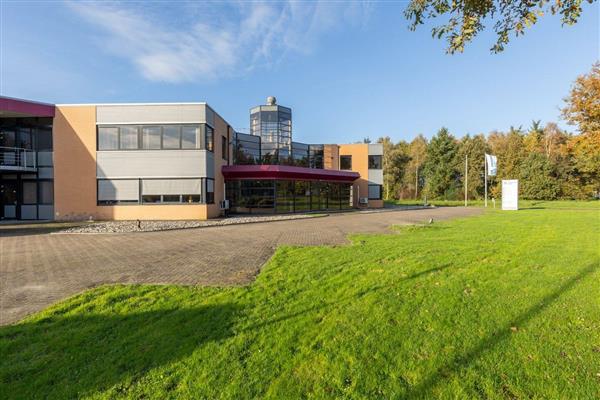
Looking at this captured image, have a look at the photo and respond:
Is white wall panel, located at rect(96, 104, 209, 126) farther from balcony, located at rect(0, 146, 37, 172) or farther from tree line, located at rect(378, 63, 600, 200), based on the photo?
tree line, located at rect(378, 63, 600, 200)

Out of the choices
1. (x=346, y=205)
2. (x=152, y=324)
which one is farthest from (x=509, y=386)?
(x=346, y=205)

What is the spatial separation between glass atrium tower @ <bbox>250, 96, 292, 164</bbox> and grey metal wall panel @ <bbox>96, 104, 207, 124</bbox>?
37.0 feet

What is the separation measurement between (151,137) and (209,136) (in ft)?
12.6

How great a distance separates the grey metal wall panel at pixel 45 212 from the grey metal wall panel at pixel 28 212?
1.15ft

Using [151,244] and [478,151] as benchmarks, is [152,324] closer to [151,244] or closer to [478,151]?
[151,244]

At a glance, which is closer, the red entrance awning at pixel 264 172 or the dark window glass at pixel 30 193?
the dark window glass at pixel 30 193

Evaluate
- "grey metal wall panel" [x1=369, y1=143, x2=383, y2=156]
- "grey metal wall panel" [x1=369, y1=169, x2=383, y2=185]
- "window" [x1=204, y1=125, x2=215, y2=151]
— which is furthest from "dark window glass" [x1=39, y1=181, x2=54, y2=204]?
"grey metal wall panel" [x1=369, y1=143, x2=383, y2=156]

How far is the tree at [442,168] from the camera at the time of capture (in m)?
58.2

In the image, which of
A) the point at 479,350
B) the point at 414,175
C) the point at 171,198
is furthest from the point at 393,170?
the point at 479,350

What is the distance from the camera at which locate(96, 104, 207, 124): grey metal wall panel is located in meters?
20.7

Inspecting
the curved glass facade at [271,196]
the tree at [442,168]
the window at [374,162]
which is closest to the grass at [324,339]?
the curved glass facade at [271,196]

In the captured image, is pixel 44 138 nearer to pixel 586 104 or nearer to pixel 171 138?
pixel 171 138

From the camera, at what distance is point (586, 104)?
2314 centimetres

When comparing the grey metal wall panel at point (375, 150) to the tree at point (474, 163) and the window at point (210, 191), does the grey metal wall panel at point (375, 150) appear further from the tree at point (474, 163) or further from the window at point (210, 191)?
the tree at point (474, 163)
